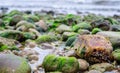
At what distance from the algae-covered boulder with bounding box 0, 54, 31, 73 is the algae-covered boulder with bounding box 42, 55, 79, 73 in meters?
0.54

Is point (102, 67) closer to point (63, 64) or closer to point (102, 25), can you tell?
point (63, 64)

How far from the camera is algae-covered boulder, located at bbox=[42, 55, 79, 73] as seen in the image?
5840mm

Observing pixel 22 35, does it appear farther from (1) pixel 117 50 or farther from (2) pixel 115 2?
(2) pixel 115 2

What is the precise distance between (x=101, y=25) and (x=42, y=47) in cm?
343

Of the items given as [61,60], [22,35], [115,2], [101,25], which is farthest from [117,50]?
[115,2]

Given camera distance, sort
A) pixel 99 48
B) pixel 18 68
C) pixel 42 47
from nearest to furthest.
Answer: pixel 18 68 → pixel 99 48 → pixel 42 47

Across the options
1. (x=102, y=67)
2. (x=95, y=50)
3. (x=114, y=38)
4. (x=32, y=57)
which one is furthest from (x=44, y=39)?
(x=102, y=67)

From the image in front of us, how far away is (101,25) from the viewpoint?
36.7 feet

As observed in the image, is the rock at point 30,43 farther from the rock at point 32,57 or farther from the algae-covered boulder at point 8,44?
the rock at point 32,57

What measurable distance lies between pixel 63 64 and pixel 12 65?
0.97m

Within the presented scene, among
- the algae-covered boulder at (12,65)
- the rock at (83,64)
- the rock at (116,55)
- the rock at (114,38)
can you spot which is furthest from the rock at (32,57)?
the rock at (114,38)

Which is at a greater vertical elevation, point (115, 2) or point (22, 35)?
point (22, 35)

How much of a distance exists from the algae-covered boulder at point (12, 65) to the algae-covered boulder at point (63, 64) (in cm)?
54

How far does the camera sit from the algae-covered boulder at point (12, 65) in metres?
5.34
